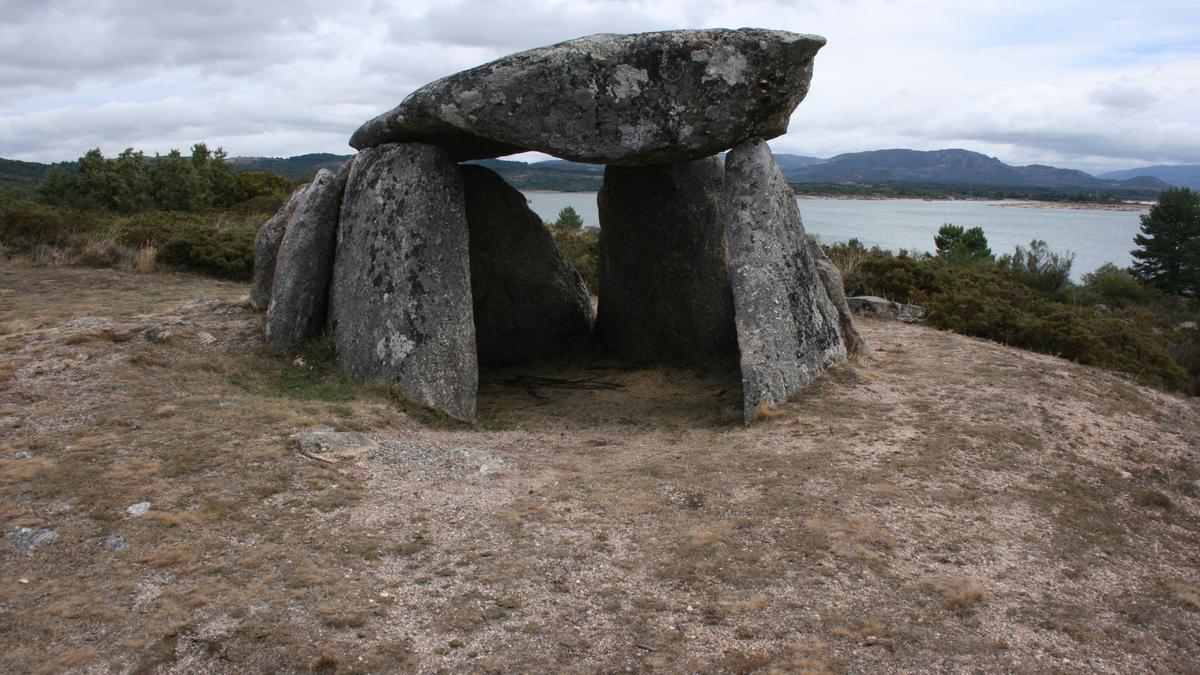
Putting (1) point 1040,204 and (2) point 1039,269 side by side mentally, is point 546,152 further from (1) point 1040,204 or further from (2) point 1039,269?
(1) point 1040,204

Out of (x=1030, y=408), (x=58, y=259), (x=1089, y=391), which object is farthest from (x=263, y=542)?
(x=58, y=259)

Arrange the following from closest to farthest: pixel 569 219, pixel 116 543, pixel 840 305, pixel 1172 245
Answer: pixel 116 543 < pixel 840 305 < pixel 569 219 < pixel 1172 245

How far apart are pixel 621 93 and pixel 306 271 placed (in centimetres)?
327

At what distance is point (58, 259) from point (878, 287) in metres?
12.1

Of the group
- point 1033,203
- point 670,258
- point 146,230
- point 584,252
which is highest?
point 1033,203

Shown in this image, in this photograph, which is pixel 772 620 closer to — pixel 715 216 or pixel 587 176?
pixel 715 216

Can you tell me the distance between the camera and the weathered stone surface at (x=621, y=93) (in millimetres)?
6973

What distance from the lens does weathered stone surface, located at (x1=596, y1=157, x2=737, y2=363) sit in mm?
8859

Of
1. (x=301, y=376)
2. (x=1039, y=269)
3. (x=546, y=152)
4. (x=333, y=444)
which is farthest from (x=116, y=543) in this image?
(x=1039, y=269)

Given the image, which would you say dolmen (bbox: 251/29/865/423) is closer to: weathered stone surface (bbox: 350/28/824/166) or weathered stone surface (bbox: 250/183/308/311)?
weathered stone surface (bbox: 350/28/824/166)

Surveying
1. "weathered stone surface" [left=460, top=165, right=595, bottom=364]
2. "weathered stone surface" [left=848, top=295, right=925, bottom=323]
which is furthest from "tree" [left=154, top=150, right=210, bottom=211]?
"weathered stone surface" [left=848, top=295, right=925, bottom=323]

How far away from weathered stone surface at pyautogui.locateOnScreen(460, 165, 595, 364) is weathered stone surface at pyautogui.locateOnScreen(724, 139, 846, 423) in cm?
275

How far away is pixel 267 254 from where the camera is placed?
9055mm

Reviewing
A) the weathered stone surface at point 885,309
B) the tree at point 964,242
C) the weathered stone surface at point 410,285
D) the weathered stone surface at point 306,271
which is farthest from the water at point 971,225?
the weathered stone surface at point 410,285
